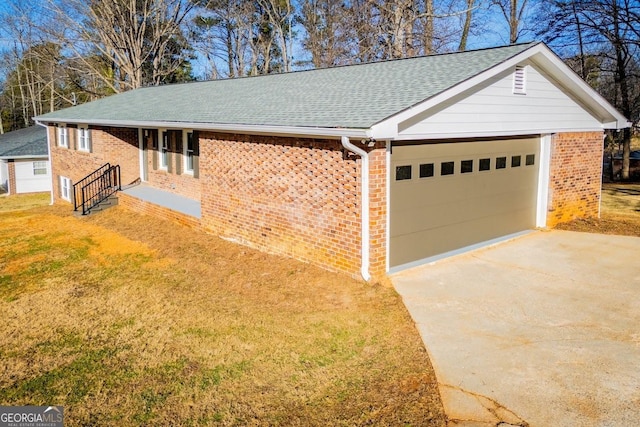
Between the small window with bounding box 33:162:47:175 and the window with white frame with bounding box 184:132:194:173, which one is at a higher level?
the window with white frame with bounding box 184:132:194:173

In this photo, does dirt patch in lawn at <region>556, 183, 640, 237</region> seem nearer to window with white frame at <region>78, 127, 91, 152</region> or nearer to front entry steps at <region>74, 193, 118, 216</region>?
front entry steps at <region>74, 193, 118, 216</region>

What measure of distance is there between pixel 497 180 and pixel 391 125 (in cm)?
428

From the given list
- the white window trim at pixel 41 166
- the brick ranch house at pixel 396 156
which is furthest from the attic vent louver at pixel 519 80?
the white window trim at pixel 41 166

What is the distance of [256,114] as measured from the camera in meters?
10.6

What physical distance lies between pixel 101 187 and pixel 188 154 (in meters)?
4.01

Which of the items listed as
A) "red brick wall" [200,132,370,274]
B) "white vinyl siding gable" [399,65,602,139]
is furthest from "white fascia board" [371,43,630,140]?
"red brick wall" [200,132,370,274]

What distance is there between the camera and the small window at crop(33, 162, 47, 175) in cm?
2636

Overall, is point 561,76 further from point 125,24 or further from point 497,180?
point 125,24

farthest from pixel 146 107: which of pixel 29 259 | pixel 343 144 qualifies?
pixel 343 144

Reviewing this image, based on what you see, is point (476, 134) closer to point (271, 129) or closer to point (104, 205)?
point (271, 129)

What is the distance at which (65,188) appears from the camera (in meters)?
20.3

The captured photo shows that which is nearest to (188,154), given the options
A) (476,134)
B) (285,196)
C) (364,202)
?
(285,196)

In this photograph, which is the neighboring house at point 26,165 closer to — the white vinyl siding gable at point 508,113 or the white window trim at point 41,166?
the white window trim at point 41,166

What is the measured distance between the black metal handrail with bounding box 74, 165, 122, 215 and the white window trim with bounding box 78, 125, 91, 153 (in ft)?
5.05
